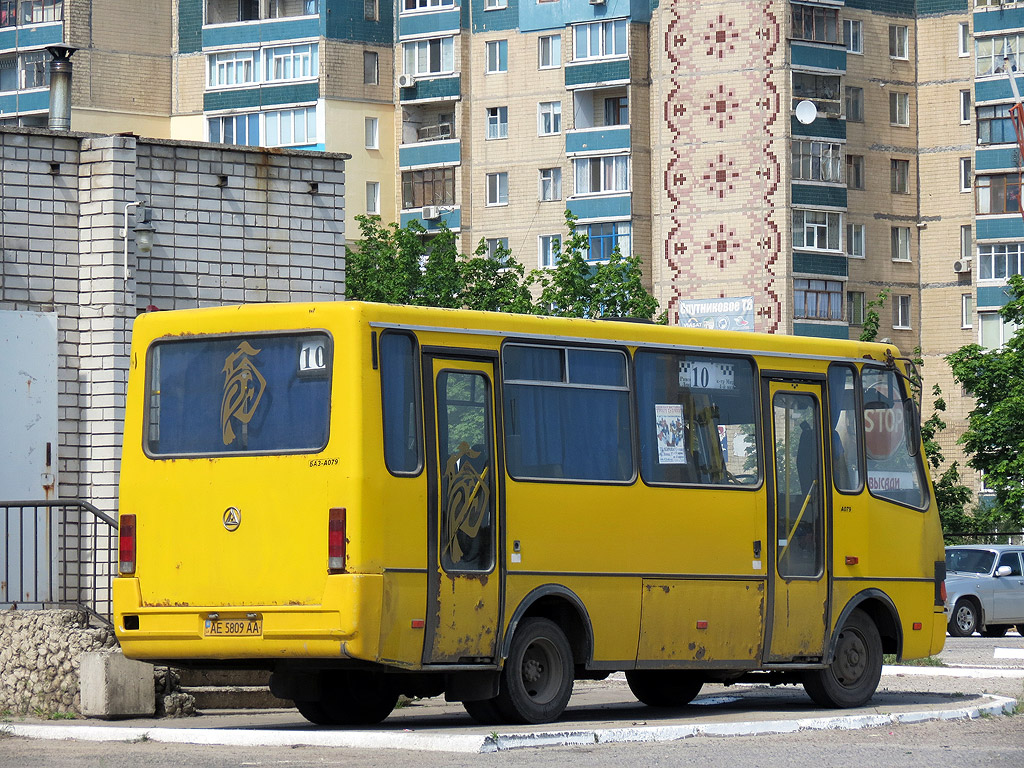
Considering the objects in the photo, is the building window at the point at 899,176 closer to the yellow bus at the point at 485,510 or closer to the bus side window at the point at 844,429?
the bus side window at the point at 844,429

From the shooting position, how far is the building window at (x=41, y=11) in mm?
78812

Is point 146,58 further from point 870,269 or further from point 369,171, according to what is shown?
point 870,269

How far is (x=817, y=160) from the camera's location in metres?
69.8

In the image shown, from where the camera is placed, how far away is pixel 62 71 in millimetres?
22406

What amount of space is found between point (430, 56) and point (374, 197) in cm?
568

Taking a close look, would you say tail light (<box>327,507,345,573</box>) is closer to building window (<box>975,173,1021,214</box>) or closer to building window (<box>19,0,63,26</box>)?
building window (<box>975,173,1021,214</box>)

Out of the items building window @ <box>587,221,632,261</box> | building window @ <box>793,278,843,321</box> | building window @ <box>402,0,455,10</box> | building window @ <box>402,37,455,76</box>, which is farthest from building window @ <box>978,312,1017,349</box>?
building window @ <box>402,0,455,10</box>

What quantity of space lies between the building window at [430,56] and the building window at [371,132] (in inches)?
91.6

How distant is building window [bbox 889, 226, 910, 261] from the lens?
72.6 meters

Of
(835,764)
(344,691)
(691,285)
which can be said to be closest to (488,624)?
(344,691)

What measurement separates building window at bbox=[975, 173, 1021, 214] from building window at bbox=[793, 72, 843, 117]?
552 centimetres

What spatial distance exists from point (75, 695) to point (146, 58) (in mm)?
67573

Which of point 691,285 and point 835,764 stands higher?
point 691,285

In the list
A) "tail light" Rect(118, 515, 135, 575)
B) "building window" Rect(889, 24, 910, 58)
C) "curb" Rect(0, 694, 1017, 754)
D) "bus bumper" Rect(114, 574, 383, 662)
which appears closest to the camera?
"curb" Rect(0, 694, 1017, 754)
